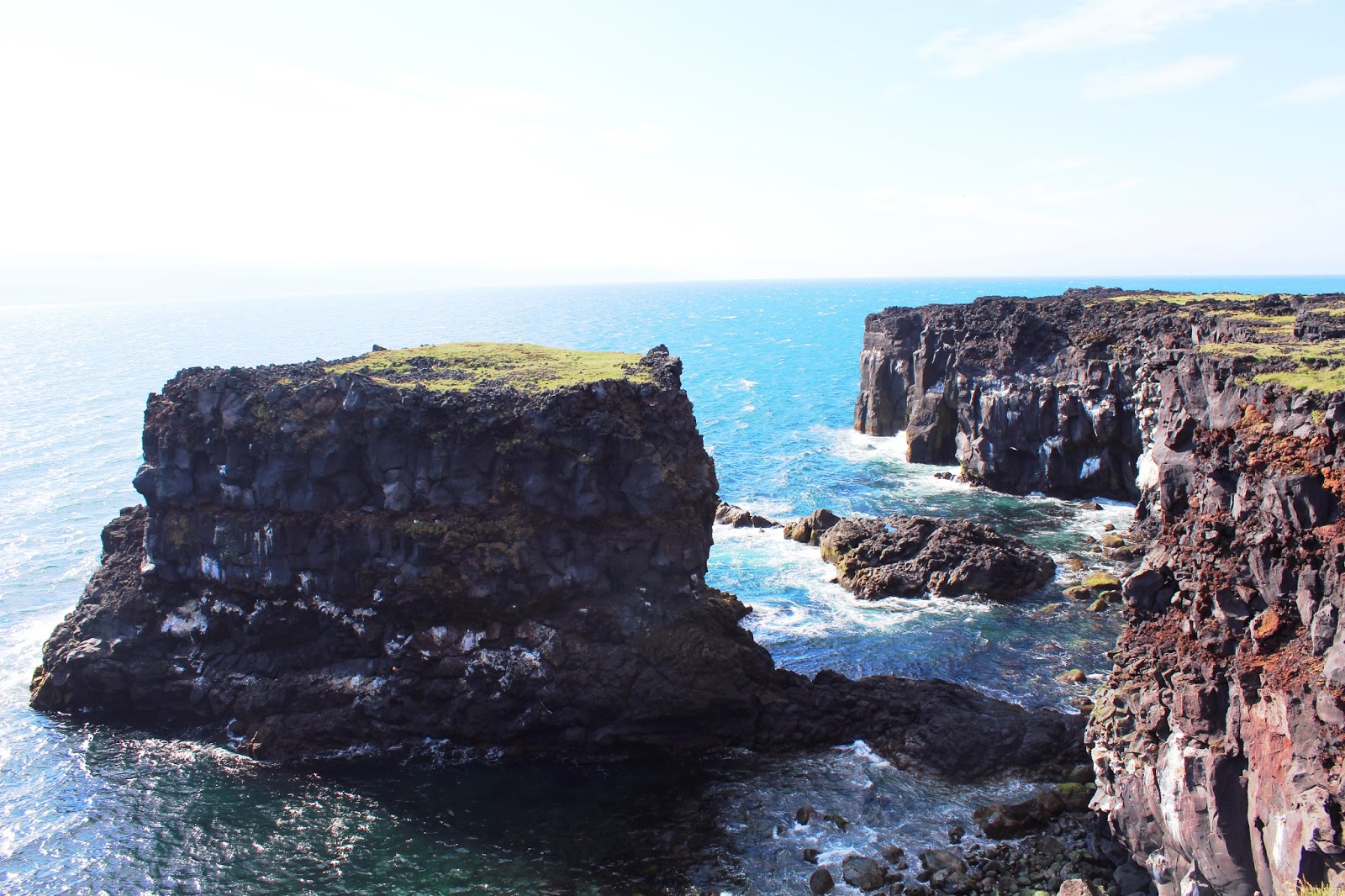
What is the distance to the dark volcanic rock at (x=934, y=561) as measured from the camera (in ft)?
171

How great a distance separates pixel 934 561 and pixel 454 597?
1169 inches

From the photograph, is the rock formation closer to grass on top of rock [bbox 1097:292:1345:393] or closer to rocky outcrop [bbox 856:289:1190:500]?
grass on top of rock [bbox 1097:292:1345:393]

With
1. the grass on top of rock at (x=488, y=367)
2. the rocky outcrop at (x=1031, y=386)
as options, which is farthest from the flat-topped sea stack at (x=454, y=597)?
the rocky outcrop at (x=1031, y=386)

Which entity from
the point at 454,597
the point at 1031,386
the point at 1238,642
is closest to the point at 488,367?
the point at 454,597

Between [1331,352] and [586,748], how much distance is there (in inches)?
1231

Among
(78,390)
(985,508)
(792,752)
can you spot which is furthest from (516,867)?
(78,390)

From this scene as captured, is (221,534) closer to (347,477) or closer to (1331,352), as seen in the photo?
(347,477)

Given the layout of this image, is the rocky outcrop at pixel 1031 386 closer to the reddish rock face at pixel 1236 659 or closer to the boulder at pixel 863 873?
the reddish rock face at pixel 1236 659

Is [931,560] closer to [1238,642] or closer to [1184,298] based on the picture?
[1238,642]

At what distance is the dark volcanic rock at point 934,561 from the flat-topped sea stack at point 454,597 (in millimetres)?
13294

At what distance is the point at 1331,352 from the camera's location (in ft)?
102

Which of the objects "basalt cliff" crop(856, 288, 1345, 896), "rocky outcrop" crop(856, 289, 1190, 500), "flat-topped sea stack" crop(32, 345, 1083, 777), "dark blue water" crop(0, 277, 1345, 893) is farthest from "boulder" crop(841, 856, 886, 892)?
"rocky outcrop" crop(856, 289, 1190, 500)

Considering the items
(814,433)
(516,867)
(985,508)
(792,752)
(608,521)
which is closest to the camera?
(516,867)

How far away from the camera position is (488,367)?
149 ft
